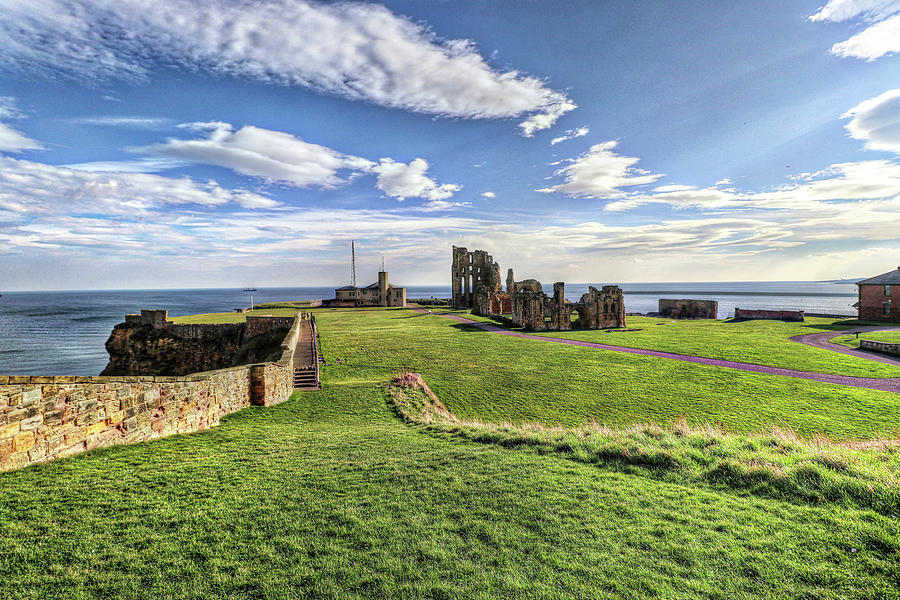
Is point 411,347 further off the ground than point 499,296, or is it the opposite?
point 499,296

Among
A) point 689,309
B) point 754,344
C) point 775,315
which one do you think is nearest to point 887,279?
point 775,315

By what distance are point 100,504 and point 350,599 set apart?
4.38 m

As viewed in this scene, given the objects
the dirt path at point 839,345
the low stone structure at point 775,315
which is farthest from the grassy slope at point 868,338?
the low stone structure at point 775,315

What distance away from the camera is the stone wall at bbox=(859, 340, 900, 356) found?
24703 millimetres

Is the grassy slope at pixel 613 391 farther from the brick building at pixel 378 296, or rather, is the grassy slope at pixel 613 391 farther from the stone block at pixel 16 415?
the brick building at pixel 378 296

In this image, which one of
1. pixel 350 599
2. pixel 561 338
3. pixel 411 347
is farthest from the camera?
pixel 561 338

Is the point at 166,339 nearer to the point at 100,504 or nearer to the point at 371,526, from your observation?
the point at 100,504

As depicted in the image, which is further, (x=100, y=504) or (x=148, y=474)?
(x=148, y=474)

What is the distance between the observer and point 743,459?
732cm

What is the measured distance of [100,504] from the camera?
533cm

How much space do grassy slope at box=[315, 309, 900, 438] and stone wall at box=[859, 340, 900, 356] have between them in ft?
45.2

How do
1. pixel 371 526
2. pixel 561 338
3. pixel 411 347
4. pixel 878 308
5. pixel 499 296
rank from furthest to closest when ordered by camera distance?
pixel 499 296, pixel 878 308, pixel 561 338, pixel 411 347, pixel 371 526

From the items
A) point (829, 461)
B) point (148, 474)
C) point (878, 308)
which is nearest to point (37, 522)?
point (148, 474)

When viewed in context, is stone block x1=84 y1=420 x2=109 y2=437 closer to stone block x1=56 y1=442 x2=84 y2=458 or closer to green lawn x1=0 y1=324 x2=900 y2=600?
stone block x1=56 y1=442 x2=84 y2=458
